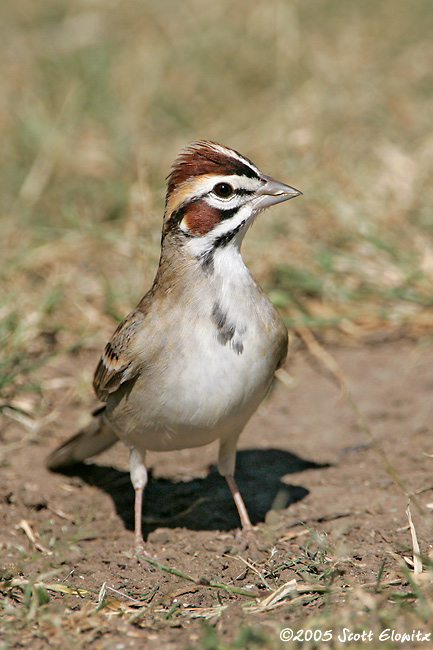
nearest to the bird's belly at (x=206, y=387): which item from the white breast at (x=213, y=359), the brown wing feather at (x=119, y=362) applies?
the white breast at (x=213, y=359)

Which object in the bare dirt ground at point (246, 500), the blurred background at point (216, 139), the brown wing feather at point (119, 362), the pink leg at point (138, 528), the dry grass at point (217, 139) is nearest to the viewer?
the bare dirt ground at point (246, 500)

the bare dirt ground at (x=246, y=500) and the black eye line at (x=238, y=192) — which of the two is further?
the black eye line at (x=238, y=192)

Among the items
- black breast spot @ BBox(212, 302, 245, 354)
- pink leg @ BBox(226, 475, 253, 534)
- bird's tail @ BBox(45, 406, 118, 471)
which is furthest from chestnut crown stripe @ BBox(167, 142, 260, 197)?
pink leg @ BBox(226, 475, 253, 534)

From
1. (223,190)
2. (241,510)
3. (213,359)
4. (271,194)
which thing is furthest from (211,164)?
(241,510)

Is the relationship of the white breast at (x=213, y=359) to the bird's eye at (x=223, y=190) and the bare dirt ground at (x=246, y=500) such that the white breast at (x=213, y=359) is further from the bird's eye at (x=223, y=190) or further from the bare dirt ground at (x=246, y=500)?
the bare dirt ground at (x=246, y=500)

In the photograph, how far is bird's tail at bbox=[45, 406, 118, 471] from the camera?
5.33m

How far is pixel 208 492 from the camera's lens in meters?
5.58

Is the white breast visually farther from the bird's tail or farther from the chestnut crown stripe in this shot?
the bird's tail

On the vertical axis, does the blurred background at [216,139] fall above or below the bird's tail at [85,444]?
above

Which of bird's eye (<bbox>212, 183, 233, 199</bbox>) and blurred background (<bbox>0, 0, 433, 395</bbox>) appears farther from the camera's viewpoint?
blurred background (<bbox>0, 0, 433, 395</bbox>)

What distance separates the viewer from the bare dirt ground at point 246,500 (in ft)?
13.5

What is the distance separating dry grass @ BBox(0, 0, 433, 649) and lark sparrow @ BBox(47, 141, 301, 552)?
39.9 inches

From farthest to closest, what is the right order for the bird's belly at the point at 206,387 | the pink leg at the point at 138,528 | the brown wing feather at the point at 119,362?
the pink leg at the point at 138,528 < the brown wing feather at the point at 119,362 < the bird's belly at the point at 206,387

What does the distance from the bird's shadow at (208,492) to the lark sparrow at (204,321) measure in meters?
0.94
